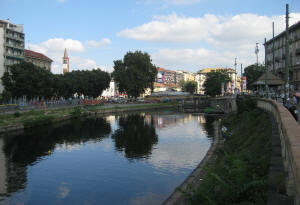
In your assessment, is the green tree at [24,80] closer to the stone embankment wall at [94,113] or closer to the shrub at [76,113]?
the shrub at [76,113]

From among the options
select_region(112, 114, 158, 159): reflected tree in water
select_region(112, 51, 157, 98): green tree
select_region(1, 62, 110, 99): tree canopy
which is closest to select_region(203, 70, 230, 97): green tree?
select_region(112, 51, 157, 98): green tree

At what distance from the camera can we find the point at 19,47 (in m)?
112

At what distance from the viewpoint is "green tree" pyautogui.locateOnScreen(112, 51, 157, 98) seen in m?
126

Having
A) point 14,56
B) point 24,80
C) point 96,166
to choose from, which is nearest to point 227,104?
point 24,80

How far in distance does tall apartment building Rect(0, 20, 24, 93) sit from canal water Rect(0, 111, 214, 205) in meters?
58.0

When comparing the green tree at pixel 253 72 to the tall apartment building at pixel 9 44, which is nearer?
the green tree at pixel 253 72

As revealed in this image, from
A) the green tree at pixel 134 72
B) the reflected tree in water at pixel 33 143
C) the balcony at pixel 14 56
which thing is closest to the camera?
the reflected tree in water at pixel 33 143

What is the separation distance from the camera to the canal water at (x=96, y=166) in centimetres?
2409

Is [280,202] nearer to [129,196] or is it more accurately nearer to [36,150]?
[129,196]

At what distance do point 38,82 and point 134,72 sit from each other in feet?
168

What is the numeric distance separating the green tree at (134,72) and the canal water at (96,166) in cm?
7118

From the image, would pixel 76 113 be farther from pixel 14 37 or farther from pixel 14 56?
pixel 14 37

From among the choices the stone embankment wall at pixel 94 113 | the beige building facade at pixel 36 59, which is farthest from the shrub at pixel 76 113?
the beige building facade at pixel 36 59

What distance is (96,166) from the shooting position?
33.4 metres
